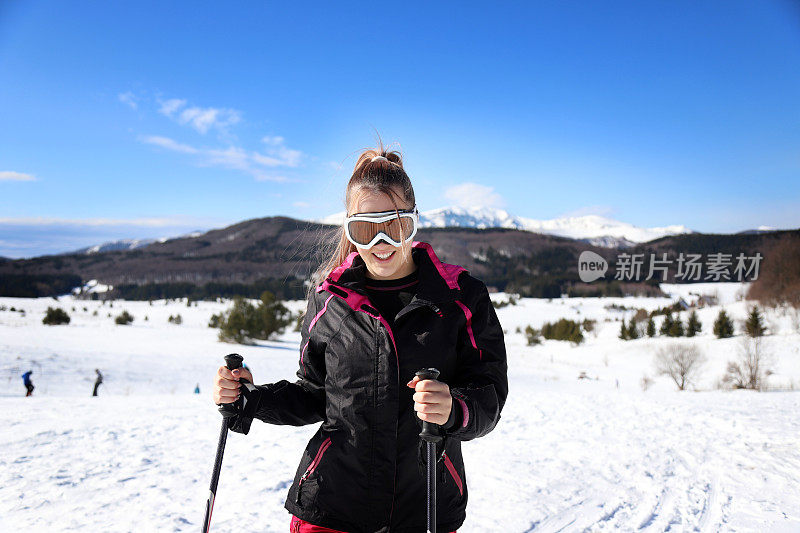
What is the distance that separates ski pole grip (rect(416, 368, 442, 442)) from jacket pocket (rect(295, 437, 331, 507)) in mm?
420

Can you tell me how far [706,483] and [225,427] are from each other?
5994 millimetres

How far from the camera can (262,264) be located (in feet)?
452

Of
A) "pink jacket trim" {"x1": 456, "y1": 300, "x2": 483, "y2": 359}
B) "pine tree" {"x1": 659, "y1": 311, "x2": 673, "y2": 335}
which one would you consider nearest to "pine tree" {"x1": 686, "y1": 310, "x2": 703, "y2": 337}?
"pine tree" {"x1": 659, "y1": 311, "x2": 673, "y2": 335}

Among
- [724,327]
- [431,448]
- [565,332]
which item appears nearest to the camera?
[431,448]

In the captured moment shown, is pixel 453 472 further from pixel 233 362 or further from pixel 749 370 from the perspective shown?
pixel 749 370

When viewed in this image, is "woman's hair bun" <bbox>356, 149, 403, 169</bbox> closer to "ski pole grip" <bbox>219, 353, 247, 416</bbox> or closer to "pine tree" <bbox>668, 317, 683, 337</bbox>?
"ski pole grip" <bbox>219, 353, 247, 416</bbox>

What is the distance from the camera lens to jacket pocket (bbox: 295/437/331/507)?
1.58 metres

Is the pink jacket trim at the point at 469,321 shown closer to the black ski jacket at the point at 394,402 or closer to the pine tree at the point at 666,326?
the black ski jacket at the point at 394,402

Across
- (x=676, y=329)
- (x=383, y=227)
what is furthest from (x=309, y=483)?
(x=676, y=329)

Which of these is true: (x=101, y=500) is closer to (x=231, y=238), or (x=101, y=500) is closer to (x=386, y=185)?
(x=386, y=185)

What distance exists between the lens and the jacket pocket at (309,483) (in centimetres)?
158

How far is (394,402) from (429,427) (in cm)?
18

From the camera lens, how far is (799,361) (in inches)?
1141

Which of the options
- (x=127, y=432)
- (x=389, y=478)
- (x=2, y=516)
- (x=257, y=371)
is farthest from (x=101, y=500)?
(x=257, y=371)
